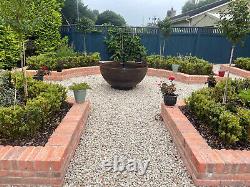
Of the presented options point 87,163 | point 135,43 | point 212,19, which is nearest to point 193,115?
point 87,163

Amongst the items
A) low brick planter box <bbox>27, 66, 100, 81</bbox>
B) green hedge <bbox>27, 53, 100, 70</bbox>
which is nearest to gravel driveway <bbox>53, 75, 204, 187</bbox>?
low brick planter box <bbox>27, 66, 100, 81</bbox>

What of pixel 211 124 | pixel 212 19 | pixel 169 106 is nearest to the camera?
pixel 211 124

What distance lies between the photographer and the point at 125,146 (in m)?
4.18

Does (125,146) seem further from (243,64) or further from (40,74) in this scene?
(243,64)

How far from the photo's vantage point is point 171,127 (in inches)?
183

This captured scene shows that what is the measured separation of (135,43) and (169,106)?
727 centimetres

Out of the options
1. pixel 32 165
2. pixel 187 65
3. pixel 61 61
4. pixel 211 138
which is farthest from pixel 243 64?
pixel 32 165

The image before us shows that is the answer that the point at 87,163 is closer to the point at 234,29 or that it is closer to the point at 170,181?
the point at 170,181

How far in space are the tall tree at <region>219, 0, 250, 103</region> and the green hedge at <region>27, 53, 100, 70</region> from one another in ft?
18.6

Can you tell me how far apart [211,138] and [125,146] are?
4.37ft

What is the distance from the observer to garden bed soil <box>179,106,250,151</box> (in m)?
3.67

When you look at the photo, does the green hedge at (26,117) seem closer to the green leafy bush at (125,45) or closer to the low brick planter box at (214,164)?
the low brick planter box at (214,164)

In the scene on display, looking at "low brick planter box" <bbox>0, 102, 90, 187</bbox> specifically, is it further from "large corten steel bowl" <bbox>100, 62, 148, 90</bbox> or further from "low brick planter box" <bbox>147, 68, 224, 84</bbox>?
"low brick planter box" <bbox>147, 68, 224, 84</bbox>

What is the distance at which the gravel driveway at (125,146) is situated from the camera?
131 inches
